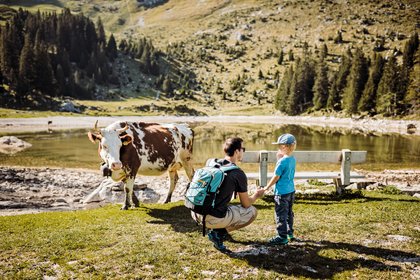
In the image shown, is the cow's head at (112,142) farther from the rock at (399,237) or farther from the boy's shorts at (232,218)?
the rock at (399,237)

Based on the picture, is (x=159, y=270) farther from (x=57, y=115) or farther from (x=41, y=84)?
(x=41, y=84)

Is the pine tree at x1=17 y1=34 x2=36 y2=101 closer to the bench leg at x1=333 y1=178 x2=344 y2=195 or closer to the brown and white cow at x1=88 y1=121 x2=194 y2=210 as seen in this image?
the brown and white cow at x1=88 y1=121 x2=194 y2=210

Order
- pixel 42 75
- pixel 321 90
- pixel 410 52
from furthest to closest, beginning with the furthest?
pixel 42 75 → pixel 321 90 → pixel 410 52

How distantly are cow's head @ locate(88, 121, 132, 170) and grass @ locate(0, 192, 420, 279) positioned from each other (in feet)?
5.94

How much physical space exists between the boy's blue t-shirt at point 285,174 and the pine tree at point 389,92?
98.3 metres

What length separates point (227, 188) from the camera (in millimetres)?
7137

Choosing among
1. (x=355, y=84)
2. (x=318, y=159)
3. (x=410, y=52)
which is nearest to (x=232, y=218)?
(x=318, y=159)

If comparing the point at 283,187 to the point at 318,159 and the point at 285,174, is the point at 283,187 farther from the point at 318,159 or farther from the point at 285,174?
the point at 318,159

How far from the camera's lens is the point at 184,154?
51.4 ft

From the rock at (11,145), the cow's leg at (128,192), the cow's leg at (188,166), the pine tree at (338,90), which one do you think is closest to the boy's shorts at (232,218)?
the cow's leg at (128,192)

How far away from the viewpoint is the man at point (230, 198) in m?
7.14

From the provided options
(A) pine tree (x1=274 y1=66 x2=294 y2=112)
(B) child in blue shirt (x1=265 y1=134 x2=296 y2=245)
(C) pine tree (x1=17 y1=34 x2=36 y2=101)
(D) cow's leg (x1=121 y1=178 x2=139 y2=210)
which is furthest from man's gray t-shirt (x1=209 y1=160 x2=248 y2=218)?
(A) pine tree (x1=274 y1=66 x2=294 y2=112)

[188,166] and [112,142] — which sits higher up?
[112,142]

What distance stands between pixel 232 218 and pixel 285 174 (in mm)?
1900
